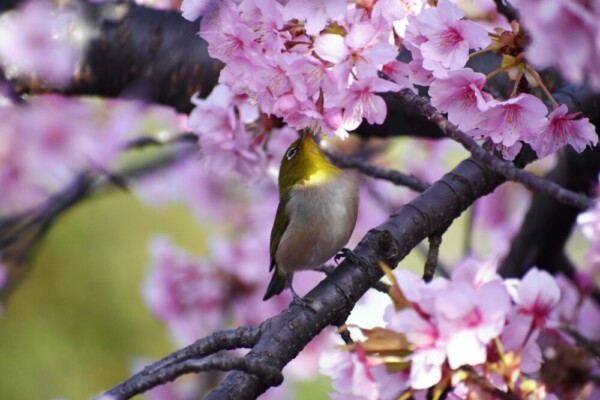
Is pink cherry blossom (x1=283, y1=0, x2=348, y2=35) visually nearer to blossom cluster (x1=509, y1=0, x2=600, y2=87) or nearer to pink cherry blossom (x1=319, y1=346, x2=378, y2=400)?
blossom cluster (x1=509, y1=0, x2=600, y2=87)

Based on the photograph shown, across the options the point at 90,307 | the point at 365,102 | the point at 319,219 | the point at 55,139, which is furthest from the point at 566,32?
the point at 90,307

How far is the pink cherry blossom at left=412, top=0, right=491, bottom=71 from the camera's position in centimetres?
116

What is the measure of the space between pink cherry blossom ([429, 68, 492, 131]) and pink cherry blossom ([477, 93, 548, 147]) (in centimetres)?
2

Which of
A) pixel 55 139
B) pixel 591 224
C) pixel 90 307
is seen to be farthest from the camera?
pixel 90 307

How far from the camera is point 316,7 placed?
3.52 feet

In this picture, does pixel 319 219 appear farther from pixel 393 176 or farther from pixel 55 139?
pixel 55 139

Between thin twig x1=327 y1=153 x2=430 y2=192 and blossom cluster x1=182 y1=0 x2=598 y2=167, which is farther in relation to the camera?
thin twig x1=327 y1=153 x2=430 y2=192

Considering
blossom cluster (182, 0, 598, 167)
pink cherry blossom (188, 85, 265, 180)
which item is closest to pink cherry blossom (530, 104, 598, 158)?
blossom cluster (182, 0, 598, 167)

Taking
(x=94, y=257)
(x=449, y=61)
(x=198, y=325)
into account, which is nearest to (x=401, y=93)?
(x=449, y=61)

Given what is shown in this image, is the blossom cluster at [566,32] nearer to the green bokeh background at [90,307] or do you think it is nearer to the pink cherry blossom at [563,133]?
the pink cherry blossom at [563,133]

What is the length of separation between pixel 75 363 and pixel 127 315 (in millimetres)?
447

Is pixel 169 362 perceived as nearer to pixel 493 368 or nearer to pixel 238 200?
pixel 493 368

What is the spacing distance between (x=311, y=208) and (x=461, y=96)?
2.20 ft

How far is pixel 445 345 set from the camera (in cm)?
118
